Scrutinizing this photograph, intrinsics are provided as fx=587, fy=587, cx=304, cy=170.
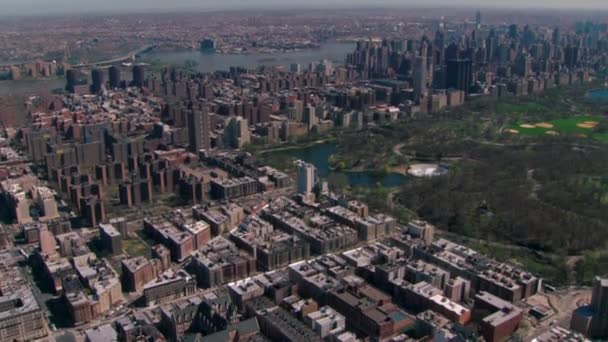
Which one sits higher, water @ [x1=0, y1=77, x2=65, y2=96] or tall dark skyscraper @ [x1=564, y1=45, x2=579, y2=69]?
tall dark skyscraper @ [x1=564, y1=45, x2=579, y2=69]

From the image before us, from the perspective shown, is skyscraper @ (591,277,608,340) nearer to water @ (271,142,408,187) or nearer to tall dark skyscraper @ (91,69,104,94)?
water @ (271,142,408,187)

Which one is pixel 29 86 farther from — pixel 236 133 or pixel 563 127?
pixel 563 127

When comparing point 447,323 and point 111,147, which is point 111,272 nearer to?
point 447,323

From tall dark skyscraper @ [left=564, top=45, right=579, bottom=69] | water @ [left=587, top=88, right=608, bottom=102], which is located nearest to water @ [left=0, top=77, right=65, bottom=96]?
water @ [left=587, top=88, right=608, bottom=102]

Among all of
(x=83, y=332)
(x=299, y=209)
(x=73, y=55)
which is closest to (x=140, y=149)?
(x=299, y=209)

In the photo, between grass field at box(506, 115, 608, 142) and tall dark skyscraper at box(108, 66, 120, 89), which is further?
tall dark skyscraper at box(108, 66, 120, 89)

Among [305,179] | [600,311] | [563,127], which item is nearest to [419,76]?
[563,127]
